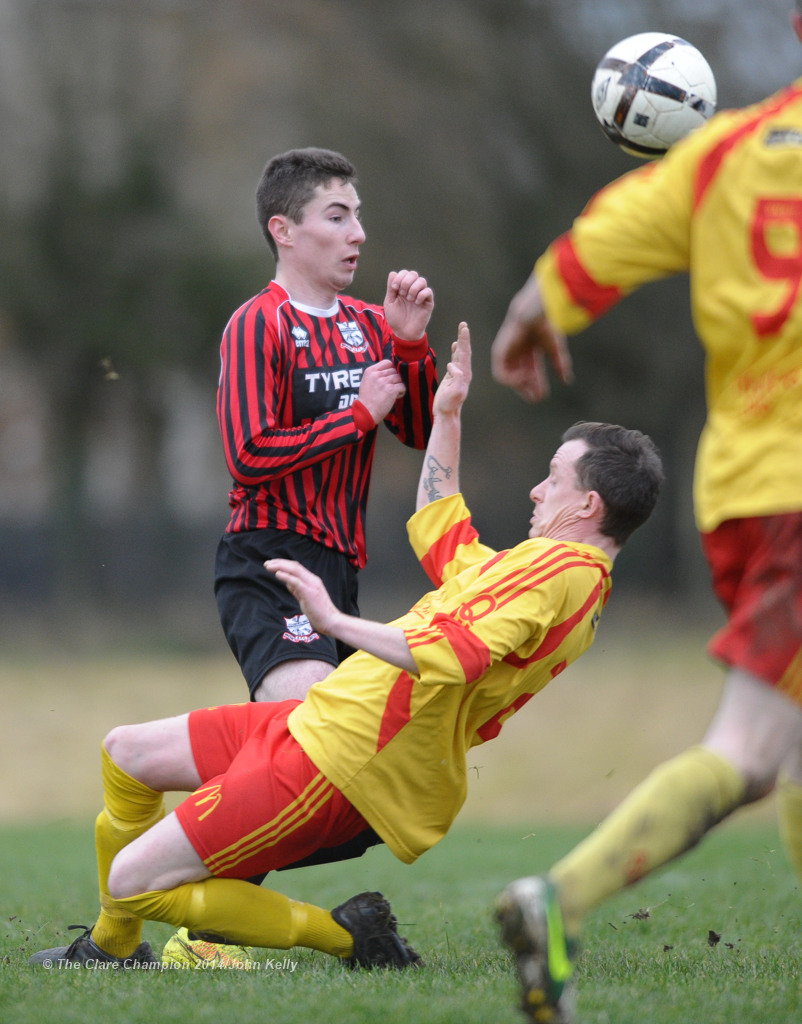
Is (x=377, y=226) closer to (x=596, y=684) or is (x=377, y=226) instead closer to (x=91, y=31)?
(x=91, y=31)

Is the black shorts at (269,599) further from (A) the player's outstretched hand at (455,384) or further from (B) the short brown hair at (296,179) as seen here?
(B) the short brown hair at (296,179)

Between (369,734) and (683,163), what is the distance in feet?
5.63

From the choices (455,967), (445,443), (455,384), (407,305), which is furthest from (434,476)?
(455,967)

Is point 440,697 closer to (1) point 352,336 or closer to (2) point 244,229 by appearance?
(1) point 352,336

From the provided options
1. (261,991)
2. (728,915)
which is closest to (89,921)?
(261,991)

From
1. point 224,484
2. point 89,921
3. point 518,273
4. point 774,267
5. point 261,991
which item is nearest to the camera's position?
point 774,267

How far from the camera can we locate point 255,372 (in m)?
4.39

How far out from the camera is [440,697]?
3.65 meters

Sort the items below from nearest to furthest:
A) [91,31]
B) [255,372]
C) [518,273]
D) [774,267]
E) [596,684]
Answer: [774,267] < [255,372] < [596,684] < [518,273] < [91,31]

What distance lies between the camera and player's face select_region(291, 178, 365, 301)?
15.3 feet

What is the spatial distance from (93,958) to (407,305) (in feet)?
7.72

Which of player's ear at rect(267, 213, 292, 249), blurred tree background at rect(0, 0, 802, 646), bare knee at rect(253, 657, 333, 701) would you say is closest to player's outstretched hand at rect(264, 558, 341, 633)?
bare knee at rect(253, 657, 333, 701)

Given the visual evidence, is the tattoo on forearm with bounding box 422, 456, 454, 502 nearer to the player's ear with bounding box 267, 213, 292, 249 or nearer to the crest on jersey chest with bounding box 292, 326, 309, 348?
the crest on jersey chest with bounding box 292, 326, 309, 348

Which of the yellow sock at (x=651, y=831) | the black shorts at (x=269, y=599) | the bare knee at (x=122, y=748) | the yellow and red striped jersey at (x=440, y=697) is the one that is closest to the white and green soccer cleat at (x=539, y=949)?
the yellow sock at (x=651, y=831)
